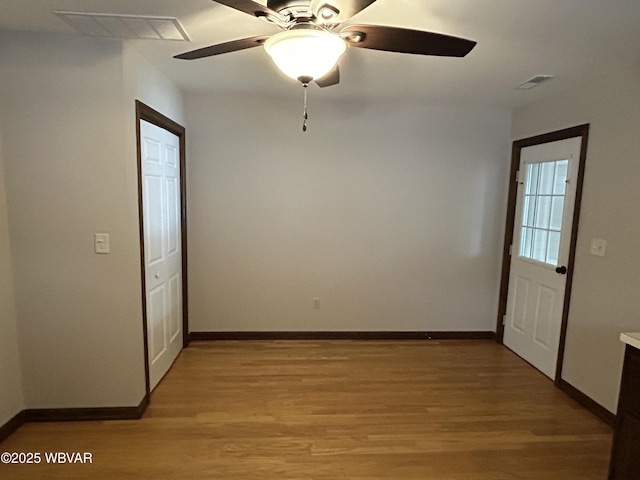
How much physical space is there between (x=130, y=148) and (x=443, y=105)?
9.30ft

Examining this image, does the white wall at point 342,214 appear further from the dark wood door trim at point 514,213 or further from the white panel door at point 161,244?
the white panel door at point 161,244

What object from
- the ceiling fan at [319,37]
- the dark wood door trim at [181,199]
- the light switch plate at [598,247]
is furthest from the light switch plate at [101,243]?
the light switch plate at [598,247]

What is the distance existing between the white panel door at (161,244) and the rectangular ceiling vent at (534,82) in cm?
285

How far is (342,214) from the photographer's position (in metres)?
3.80

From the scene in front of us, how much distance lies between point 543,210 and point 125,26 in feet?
11.3

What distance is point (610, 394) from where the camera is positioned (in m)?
2.60

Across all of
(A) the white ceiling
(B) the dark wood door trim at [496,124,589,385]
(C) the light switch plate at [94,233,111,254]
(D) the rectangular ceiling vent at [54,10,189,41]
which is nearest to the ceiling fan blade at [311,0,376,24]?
(A) the white ceiling

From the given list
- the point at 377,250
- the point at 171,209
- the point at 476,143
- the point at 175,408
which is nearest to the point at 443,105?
the point at 476,143

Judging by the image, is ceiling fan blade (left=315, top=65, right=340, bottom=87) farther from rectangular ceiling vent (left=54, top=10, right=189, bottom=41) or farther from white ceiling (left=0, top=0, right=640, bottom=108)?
rectangular ceiling vent (left=54, top=10, right=189, bottom=41)

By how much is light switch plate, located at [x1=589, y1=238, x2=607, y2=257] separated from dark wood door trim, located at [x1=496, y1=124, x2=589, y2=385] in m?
0.16

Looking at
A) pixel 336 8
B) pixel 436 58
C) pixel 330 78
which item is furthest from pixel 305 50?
pixel 436 58

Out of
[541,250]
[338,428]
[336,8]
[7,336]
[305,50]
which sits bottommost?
[338,428]

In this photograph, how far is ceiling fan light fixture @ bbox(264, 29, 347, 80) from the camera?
4.67 ft

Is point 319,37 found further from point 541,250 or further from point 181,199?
point 541,250
